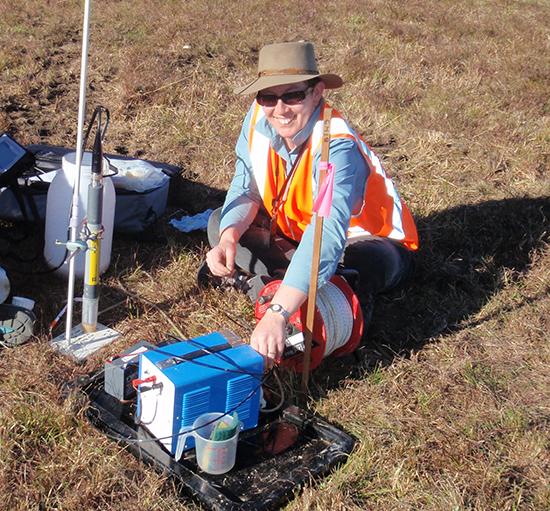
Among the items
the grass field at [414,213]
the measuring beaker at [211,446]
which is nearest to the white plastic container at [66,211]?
the grass field at [414,213]

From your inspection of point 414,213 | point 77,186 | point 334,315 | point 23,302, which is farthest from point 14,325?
point 414,213

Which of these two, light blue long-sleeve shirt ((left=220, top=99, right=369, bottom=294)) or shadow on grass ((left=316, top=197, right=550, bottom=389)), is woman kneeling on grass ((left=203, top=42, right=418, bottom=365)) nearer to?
light blue long-sleeve shirt ((left=220, top=99, right=369, bottom=294))

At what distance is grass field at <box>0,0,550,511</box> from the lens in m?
3.11

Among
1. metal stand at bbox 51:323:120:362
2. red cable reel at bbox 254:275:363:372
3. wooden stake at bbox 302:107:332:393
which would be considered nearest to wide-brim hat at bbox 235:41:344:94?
wooden stake at bbox 302:107:332:393

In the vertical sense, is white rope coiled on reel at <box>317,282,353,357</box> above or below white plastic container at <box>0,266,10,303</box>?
above

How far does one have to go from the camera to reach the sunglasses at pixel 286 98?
12.0 ft

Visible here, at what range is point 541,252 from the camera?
17.6 ft

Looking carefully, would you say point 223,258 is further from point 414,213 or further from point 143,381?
point 414,213

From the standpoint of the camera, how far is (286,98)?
12.1 feet

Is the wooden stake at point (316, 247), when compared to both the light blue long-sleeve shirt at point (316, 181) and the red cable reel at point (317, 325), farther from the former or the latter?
the red cable reel at point (317, 325)

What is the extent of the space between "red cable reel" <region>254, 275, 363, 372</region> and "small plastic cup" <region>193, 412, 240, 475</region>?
Result: 70 cm

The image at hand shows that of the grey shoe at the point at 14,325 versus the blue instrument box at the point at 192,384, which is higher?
the blue instrument box at the point at 192,384

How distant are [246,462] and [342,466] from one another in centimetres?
41

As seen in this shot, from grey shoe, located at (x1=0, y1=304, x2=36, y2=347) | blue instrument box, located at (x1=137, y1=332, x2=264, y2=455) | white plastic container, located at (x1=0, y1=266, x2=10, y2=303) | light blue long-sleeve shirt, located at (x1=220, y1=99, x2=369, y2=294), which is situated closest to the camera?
blue instrument box, located at (x1=137, y1=332, x2=264, y2=455)
